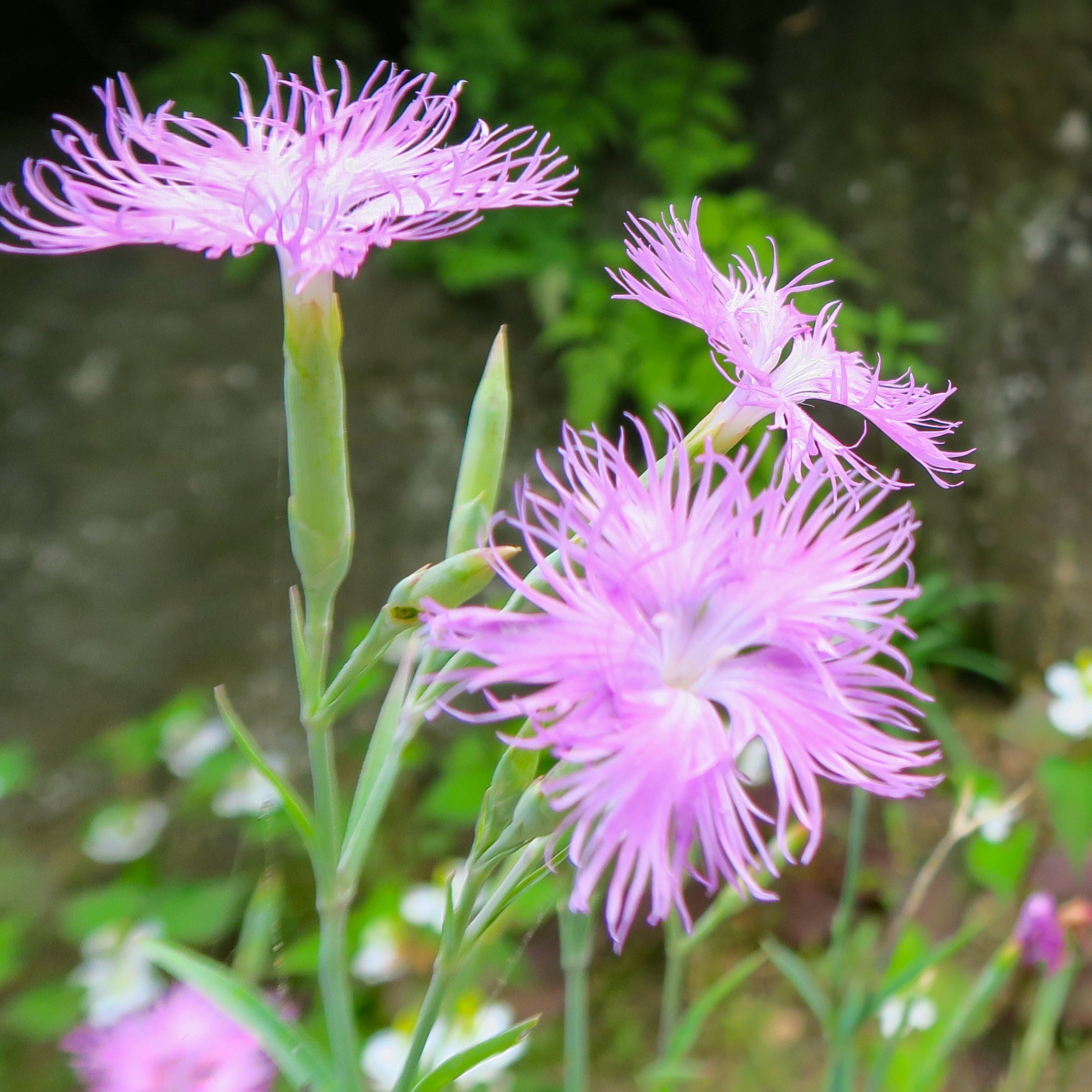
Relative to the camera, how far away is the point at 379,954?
997mm

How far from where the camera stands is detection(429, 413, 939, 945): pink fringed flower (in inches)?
10.7

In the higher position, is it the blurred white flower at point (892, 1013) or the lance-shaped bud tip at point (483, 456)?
the lance-shaped bud tip at point (483, 456)

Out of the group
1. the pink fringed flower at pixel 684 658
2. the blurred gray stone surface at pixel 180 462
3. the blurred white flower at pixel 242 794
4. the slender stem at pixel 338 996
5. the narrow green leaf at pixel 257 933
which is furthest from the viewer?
the blurred gray stone surface at pixel 180 462

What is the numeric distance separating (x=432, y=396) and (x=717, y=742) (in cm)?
143

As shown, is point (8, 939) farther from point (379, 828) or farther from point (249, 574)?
point (249, 574)

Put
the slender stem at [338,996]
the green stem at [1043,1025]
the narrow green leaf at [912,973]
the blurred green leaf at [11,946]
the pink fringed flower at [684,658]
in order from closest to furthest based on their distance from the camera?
1. the pink fringed flower at [684,658]
2. the slender stem at [338,996]
3. the narrow green leaf at [912,973]
4. the green stem at [1043,1025]
5. the blurred green leaf at [11,946]

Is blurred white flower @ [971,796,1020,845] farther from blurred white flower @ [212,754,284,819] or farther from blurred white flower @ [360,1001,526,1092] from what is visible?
blurred white flower @ [212,754,284,819]

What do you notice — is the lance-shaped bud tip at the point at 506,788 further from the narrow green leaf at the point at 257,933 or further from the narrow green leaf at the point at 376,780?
the narrow green leaf at the point at 257,933

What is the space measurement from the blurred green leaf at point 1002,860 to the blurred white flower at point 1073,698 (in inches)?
5.8

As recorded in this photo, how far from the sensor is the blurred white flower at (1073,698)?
1.04 meters

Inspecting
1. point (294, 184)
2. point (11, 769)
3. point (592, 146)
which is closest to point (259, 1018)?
point (294, 184)

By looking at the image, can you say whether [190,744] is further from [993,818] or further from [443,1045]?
[993,818]

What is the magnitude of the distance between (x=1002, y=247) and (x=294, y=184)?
153cm

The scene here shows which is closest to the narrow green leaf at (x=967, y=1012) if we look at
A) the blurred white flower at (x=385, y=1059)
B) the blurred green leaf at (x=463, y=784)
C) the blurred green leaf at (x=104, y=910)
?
the blurred white flower at (x=385, y=1059)
